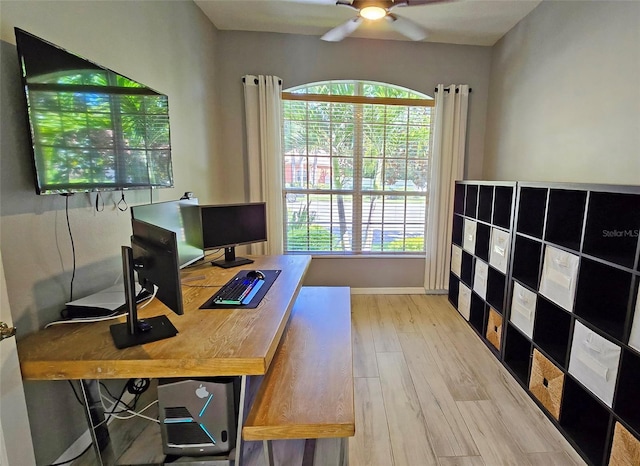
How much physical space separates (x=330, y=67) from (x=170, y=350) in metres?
3.04

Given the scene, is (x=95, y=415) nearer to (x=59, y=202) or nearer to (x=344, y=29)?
(x=59, y=202)

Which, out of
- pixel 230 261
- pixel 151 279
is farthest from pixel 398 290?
pixel 151 279

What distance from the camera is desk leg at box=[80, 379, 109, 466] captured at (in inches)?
52.3

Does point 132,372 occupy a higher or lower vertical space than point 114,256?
lower

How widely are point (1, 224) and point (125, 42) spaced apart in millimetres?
1206

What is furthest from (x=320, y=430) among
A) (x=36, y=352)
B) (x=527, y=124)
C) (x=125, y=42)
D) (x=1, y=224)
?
(x=527, y=124)

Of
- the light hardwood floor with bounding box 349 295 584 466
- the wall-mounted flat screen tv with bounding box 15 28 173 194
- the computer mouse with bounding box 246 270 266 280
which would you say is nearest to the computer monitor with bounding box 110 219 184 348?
the wall-mounted flat screen tv with bounding box 15 28 173 194

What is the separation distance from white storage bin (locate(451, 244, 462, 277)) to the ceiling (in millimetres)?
2106

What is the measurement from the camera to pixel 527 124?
2.70 m

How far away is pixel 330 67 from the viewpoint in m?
3.18

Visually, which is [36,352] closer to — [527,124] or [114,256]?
[114,256]

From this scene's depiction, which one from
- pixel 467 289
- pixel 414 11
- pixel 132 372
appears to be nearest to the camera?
pixel 132 372

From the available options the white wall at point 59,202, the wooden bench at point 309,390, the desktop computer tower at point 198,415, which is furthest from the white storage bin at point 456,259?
the white wall at point 59,202

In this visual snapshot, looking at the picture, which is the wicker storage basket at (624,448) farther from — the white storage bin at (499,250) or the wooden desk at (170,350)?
the wooden desk at (170,350)
